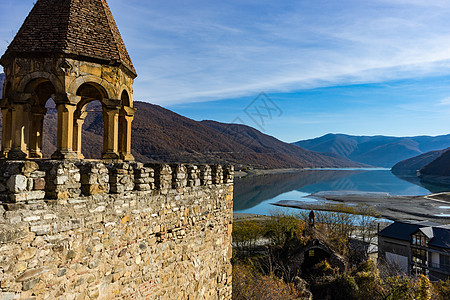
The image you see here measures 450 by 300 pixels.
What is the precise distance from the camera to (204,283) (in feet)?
26.2

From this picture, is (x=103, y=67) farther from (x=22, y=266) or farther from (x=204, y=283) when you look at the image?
(x=204, y=283)

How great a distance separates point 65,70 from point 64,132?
1243 millimetres

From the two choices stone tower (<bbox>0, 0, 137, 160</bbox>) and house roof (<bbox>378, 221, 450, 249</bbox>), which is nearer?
stone tower (<bbox>0, 0, 137, 160</bbox>)

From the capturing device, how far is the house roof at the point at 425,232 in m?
29.9

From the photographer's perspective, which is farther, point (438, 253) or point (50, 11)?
point (438, 253)

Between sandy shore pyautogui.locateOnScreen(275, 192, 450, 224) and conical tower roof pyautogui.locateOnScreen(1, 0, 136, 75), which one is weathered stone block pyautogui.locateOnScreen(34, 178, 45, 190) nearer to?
conical tower roof pyautogui.locateOnScreen(1, 0, 136, 75)

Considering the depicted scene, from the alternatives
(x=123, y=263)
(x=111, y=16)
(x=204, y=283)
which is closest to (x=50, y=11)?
→ (x=111, y=16)

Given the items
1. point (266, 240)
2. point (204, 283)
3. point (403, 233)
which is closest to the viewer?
point (204, 283)

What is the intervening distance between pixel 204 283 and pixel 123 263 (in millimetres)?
3148

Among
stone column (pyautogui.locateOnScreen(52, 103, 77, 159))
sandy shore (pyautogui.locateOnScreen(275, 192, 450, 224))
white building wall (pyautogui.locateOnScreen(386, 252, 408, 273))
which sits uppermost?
stone column (pyautogui.locateOnScreen(52, 103, 77, 159))

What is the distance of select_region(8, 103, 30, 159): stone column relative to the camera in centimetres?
701

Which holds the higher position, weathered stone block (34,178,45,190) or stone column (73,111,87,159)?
stone column (73,111,87,159)

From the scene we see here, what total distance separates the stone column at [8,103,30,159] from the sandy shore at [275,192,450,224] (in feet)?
162

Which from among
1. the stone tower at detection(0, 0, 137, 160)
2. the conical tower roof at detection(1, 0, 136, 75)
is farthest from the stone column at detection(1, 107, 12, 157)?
the conical tower roof at detection(1, 0, 136, 75)
